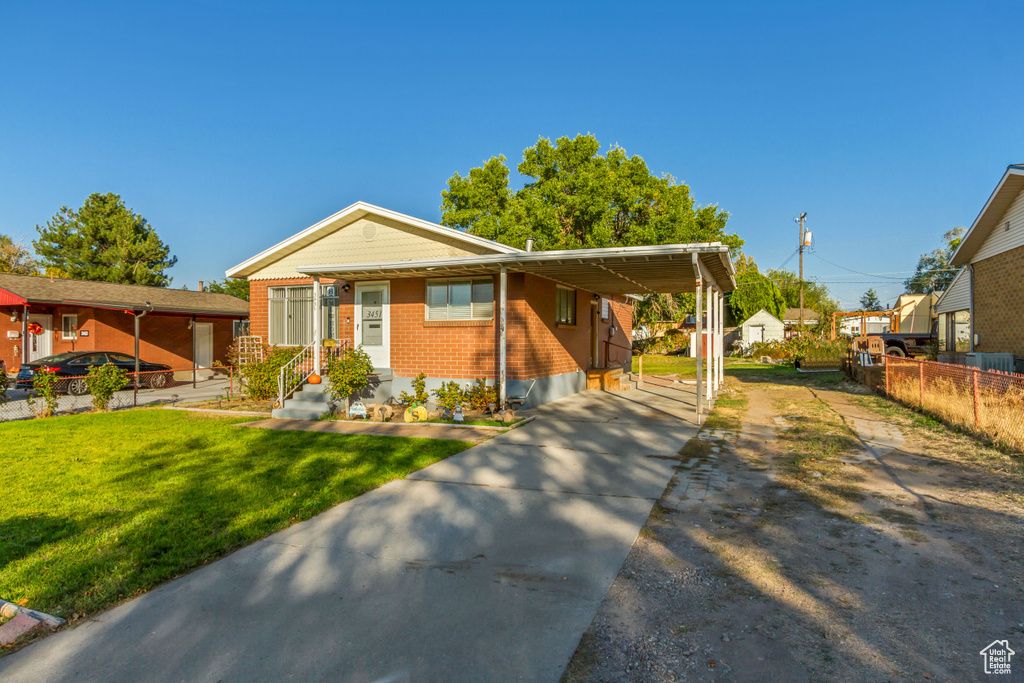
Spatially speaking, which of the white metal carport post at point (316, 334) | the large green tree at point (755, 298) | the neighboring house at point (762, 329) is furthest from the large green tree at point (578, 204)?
the white metal carport post at point (316, 334)

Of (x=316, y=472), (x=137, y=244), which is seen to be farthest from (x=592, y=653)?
(x=137, y=244)

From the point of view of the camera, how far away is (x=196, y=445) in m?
8.55

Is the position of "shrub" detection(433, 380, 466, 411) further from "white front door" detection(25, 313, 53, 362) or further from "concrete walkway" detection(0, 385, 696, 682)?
"white front door" detection(25, 313, 53, 362)

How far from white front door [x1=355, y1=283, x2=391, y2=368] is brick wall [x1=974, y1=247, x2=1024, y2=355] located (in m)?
14.4

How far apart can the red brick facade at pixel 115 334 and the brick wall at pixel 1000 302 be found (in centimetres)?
2652

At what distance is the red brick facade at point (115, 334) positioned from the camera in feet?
65.4

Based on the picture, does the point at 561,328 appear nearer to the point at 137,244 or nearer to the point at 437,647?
the point at 437,647

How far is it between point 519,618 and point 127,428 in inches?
392

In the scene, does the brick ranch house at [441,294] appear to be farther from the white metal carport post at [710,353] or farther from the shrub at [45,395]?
the shrub at [45,395]

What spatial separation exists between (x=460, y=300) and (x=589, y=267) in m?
3.13

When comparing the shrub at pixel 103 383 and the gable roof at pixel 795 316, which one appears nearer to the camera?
the shrub at pixel 103 383

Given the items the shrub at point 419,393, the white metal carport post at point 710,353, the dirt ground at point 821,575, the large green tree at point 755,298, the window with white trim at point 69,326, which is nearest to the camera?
the dirt ground at point 821,575

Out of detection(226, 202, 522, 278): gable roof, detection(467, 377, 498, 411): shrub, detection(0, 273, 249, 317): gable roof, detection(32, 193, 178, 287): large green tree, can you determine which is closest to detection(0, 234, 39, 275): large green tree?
detection(32, 193, 178, 287): large green tree

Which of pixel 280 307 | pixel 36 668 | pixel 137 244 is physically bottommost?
pixel 36 668
